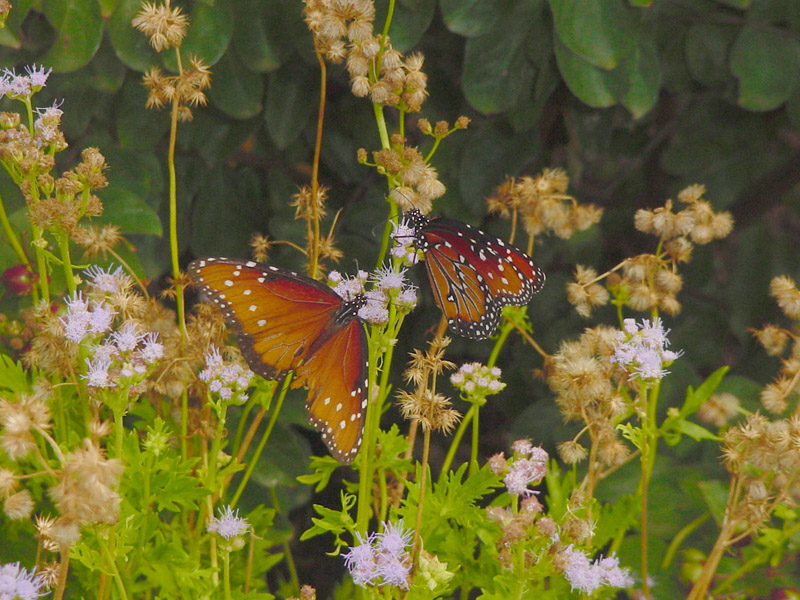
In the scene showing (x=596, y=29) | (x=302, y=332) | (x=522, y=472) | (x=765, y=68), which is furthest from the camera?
(x=765, y=68)

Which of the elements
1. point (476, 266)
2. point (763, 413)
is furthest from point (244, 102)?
point (763, 413)

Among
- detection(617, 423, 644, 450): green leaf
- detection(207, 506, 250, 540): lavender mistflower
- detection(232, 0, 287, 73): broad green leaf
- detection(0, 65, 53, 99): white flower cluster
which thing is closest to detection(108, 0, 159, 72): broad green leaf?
detection(232, 0, 287, 73): broad green leaf

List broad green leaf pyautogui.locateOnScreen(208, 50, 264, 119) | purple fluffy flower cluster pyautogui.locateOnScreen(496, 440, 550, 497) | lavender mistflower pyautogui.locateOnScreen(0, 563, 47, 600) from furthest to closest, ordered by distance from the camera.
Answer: broad green leaf pyautogui.locateOnScreen(208, 50, 264, 119)
purple fluffy flower cluster pyautogui.locateOnScreen(496, 440, 550, 497)
lavender mistflower pyautogui.locateOnScreen(0, 563, 47, 600)

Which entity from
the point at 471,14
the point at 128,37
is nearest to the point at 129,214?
the point at 128,37

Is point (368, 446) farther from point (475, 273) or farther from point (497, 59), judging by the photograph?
point (497, 59)

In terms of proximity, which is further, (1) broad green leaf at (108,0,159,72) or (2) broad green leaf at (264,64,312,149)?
(2) broad green leaf at (264,64,312,149)

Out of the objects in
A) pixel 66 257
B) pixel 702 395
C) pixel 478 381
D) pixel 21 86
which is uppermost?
pixel 21 86

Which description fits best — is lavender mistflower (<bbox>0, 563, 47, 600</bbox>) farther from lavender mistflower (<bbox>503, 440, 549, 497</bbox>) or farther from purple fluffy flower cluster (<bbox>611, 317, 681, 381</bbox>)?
purple fluffy flower cluster (<bbox>611, 317, 681, 381</bbox>)
